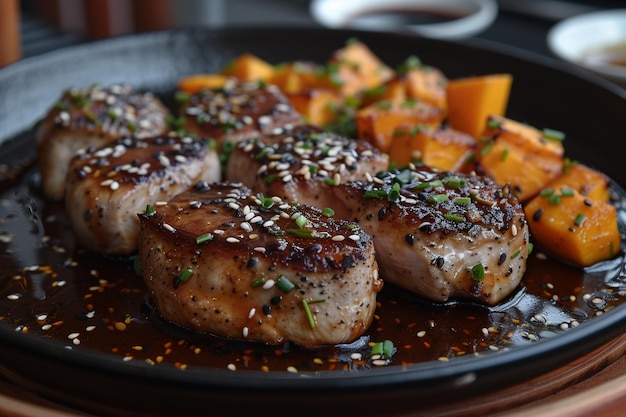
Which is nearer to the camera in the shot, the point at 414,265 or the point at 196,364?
the point at 196,364

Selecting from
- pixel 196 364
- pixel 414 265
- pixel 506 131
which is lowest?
pixel 196 364

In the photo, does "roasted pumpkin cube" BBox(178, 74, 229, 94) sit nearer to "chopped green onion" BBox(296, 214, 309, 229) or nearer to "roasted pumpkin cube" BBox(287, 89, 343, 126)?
"roasted pumpkin cube" BBox(287, 89, 343, 126)

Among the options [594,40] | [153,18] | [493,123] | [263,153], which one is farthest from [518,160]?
[153,18]

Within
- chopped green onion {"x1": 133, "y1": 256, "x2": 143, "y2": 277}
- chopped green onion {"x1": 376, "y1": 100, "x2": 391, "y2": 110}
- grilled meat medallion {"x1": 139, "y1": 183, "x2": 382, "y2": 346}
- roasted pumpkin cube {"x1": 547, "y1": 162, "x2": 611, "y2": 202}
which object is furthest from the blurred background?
grilled meat medallion {"x1": 139, "y1": 183, "x2": 382, "y2": 346}

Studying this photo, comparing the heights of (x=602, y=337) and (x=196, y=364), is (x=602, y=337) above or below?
above

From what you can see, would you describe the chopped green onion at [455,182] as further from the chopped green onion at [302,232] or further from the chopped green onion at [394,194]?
the chopped green onion at [302,232]

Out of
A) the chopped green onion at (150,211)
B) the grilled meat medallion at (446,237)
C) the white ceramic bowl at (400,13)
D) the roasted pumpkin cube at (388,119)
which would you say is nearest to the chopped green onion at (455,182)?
the grilled meat medallion at (446,237)

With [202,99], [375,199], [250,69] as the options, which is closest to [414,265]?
[375,199]

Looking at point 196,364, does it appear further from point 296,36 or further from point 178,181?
point 296,36
